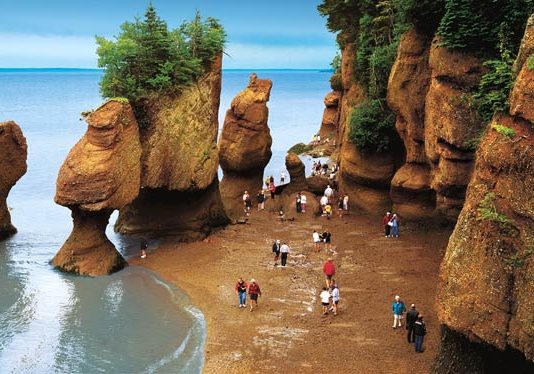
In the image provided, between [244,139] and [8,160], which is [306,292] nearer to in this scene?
[244,139]

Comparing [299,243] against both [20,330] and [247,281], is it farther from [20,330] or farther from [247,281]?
[20,330]

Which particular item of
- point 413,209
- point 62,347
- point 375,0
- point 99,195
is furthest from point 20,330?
point 375,0

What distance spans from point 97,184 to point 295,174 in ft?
56.7

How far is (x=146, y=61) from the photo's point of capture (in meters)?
32.0

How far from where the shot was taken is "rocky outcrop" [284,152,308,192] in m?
42.2

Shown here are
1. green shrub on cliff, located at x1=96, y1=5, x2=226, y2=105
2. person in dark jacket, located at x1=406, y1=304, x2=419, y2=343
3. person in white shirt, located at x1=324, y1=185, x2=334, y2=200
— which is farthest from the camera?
person in white shirt, located at x1=324, y1=185, x2=334, y2=200

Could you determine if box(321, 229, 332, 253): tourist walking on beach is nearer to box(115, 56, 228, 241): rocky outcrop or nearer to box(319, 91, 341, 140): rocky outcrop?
box(115, 56, 228, 241): rocky outcrop

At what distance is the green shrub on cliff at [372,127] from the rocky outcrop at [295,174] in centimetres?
663

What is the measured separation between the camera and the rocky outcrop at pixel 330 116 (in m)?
68.7

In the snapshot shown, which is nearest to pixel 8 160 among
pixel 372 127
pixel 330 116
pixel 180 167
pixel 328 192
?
pixel 180 167

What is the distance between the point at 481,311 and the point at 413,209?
18630 mm

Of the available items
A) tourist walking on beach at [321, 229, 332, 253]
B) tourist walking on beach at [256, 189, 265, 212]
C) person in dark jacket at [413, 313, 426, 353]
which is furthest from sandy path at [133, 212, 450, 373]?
tourist walking on beach at [256, 189, 265, 212]

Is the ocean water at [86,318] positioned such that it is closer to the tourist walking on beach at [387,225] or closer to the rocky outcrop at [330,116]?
the tourist walking on beach at [387,225]

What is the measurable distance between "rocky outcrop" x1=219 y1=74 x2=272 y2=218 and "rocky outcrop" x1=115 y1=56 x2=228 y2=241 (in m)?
5.27
